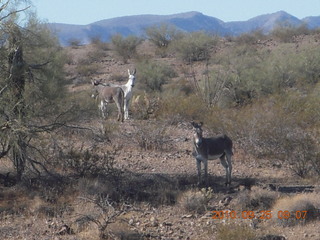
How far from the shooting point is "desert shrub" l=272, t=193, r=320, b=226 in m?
10.4

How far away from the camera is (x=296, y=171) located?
1395 centimetres

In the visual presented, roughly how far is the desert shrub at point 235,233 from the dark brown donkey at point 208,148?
2.46m

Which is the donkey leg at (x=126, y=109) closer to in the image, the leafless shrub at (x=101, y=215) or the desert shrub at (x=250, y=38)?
the leafless shrub at (x=101, y=215)

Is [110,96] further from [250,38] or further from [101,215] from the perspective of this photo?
[250,38]

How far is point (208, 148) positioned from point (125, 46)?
36.4 meters

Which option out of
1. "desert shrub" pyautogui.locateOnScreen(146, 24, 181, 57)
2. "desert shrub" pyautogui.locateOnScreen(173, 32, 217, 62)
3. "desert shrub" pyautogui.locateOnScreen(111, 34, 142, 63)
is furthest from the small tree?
"desert shrub" pyautogui.locateOnScreen(146, 24, 181, 57)

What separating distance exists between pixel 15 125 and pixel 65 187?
6.60 feet

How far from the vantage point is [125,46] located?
47.8m

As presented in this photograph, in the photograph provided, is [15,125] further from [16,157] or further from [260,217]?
[260,217]

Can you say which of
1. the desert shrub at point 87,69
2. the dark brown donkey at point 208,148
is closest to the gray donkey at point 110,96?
the dark brown donkey at point 208,148

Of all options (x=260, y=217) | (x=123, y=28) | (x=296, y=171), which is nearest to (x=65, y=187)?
(x=260, y=217)
